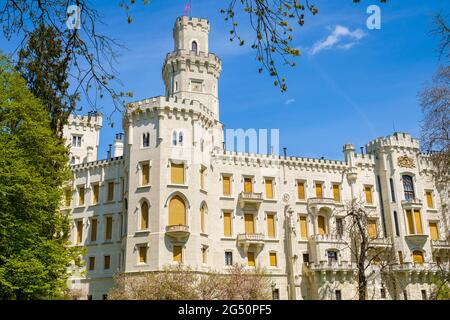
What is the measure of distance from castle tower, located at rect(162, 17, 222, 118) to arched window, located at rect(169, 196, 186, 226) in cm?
1262

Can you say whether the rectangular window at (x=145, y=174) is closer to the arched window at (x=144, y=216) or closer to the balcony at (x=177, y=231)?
the arched window at (x=144, y=216)

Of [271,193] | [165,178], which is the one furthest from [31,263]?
[271,193]

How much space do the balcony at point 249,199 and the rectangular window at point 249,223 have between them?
41.7 inches

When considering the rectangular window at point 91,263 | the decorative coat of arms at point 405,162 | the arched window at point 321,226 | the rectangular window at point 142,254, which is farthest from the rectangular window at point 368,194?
the rectangular window at point 91,263

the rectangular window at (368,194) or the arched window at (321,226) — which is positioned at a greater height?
the rectangular window at (368,194)

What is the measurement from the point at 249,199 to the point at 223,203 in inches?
96.1

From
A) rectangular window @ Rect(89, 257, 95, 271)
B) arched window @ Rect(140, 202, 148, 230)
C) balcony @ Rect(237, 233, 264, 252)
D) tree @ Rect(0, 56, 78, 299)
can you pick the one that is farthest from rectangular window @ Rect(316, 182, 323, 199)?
tree @ Rect(0, 56, 78, 299)

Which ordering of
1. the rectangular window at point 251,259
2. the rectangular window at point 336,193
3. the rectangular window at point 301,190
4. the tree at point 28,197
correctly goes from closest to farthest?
1. the tree at point 28,197
2. the rectangular window at point 251,259
3. the rectangular window at point 301,190
4. the rectangular window at point 336,193

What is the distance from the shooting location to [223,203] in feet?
141

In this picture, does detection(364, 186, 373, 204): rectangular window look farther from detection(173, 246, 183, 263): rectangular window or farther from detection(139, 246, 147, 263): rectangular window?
detection(139, 246, 147, 263): rectangular window

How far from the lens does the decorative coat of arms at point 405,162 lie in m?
48.7

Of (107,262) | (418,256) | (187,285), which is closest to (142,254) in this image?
(107,262)

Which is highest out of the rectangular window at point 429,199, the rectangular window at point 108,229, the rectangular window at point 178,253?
the rectangular window at point 429,199

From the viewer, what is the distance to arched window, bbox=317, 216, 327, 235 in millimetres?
45369
